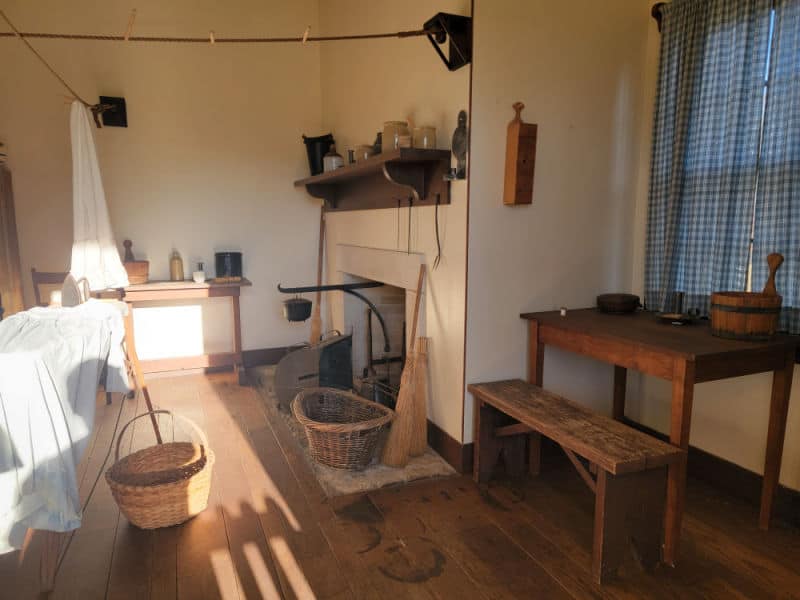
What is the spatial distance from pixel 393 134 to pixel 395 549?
1925 millimetres

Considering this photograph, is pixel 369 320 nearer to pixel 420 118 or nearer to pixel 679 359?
pixel 420 118

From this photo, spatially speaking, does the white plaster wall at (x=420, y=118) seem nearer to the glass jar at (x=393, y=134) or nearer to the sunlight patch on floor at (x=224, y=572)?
the glass jar at (x=393, y=134)

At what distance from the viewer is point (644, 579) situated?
6.24 ft

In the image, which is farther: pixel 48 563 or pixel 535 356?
pixel 535 356

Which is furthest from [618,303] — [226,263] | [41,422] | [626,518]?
[226,263]

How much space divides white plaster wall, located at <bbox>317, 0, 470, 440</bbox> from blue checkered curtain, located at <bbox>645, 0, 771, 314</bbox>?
96cm

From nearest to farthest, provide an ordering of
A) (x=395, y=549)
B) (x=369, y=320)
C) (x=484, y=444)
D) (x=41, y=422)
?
1. (x=41, y=422)
2. (x=395, y=549)
3. (x=484, y=444)
4. (x=369, y=320)

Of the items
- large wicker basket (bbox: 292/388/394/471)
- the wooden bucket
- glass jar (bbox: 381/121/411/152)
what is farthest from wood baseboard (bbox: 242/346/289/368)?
the wooden bucket

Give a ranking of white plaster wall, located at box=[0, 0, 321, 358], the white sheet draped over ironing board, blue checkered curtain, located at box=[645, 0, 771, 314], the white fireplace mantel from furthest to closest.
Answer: white plaster wall, located at box=[0, 0, 321, 358], the white fireplace mantel, blue checkered curtain, located at box=[645, 0, 771, 314], the white sheet draped over ironing board

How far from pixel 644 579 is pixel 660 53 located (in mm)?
2268

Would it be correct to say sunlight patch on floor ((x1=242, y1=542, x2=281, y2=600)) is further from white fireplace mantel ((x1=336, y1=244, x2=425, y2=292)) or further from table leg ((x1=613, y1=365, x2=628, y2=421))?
table leg ((x1=613, y1=365, x2=628, y2=421))

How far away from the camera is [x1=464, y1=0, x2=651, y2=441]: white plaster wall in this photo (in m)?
2.46

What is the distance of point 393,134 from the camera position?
281 centimetres

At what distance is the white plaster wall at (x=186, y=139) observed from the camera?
152 inches
